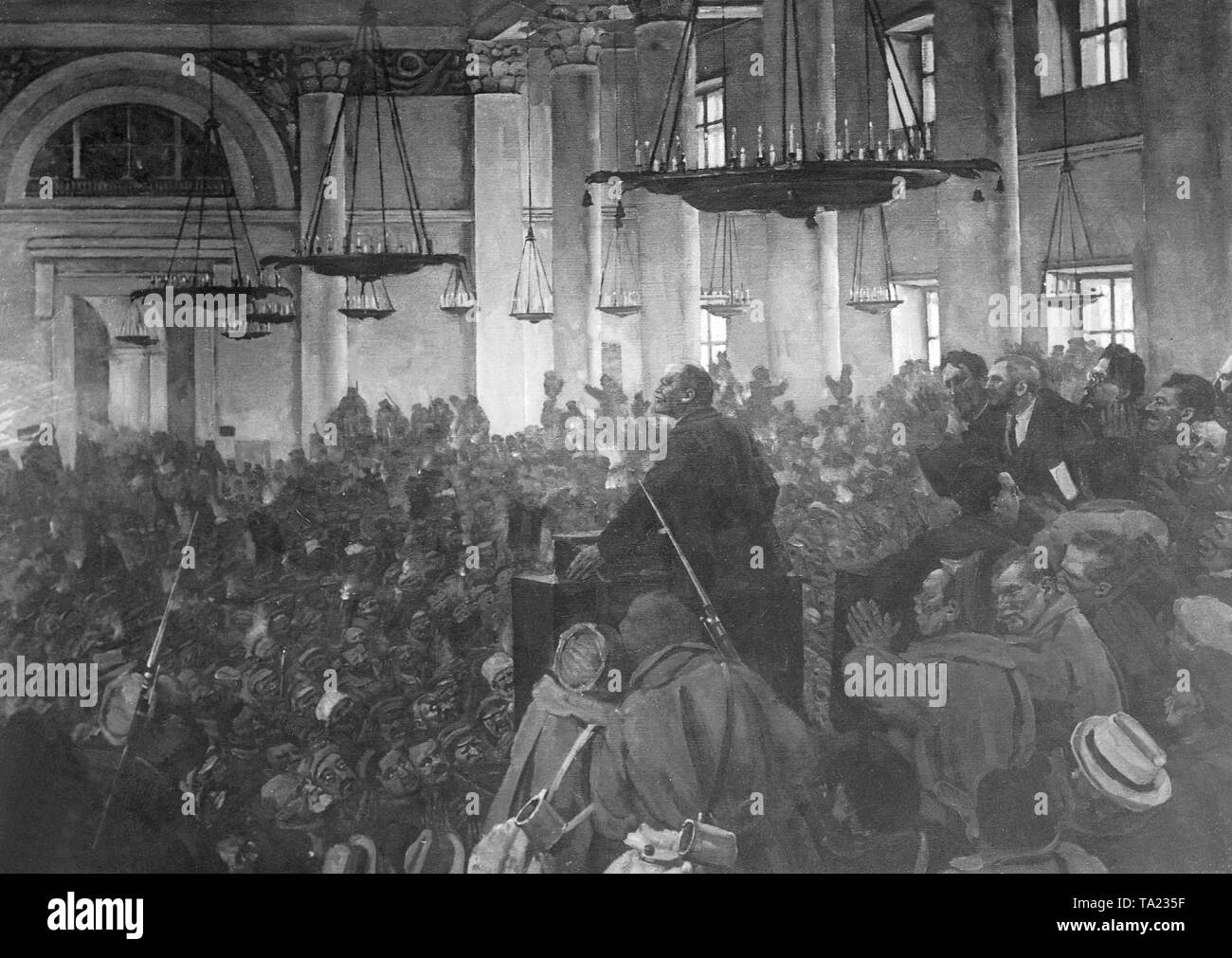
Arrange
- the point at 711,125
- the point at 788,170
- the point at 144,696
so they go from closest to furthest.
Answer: the point at 788,170 → the point at 144,696 → the point at 711,125

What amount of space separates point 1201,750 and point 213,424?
5301 millimetres

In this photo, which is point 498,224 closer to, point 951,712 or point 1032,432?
point 1032,432

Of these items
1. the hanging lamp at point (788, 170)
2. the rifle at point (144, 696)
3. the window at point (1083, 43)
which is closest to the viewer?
the hanging lamp at point (788, 170)

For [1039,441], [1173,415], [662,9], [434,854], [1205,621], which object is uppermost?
[662,9]

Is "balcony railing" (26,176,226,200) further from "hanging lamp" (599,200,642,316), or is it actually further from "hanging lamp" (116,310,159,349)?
"hanging lamp" (599,200,642,316)

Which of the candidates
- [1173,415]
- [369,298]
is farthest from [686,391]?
[1173,415]

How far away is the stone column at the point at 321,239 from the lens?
715cm

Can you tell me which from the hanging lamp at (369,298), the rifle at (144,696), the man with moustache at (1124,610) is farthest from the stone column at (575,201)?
the man with moustache at (1124,610)

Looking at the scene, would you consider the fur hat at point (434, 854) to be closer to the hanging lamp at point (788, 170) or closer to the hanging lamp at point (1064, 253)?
the hanging lamp at point (788, 170)

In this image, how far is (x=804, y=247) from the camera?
7.27 meters

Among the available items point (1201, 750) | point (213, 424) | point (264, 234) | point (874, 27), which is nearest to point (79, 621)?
point (213, 424)

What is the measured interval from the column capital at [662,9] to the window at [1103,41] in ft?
6.75

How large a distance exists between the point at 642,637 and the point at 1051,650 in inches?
82.3
